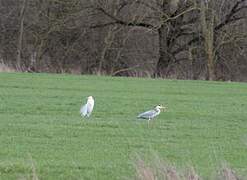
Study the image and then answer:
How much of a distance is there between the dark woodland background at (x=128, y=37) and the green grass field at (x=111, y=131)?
13873 millimetres

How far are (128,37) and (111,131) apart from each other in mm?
29120

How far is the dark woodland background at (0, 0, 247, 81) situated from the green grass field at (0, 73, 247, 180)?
13.9m

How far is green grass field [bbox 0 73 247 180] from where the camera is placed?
10977mm

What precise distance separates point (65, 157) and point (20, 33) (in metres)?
32.7

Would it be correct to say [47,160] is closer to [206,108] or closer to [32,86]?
[206,108]

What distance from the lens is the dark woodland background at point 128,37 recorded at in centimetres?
4150

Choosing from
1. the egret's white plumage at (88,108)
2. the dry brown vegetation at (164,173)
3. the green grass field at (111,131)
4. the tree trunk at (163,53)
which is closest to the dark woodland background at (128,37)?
the tree trunk at (163,53)

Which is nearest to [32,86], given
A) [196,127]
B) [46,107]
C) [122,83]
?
[122,83]

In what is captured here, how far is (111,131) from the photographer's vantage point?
15203 mm

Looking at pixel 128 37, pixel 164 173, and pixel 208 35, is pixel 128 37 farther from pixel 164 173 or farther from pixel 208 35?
pixel 164 173

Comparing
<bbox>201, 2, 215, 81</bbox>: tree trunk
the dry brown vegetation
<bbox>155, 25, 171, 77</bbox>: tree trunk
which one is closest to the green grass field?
the dry brown vegetation


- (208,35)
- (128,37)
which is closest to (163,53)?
(128,37)

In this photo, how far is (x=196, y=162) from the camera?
1172cm

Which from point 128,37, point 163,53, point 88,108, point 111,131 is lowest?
point 111,131
